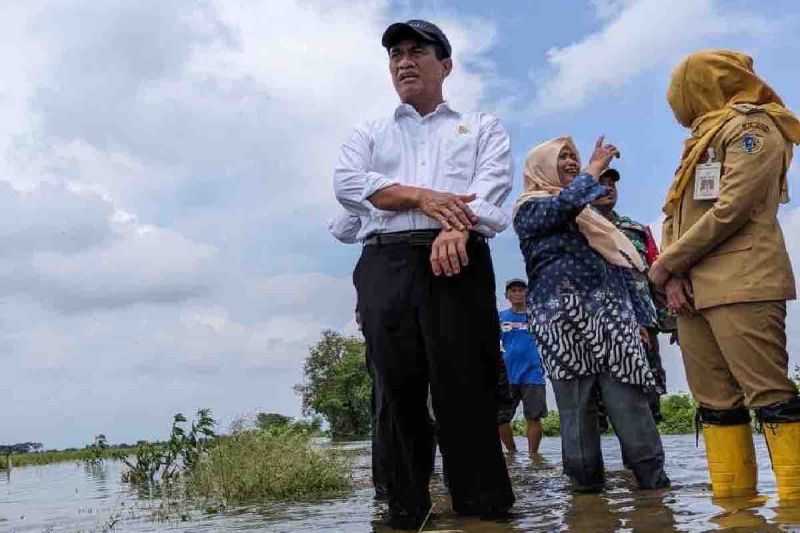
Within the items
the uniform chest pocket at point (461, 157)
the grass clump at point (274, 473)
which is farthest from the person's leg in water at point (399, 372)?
the grass clump at point (274, 473)

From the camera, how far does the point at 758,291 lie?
3.66m

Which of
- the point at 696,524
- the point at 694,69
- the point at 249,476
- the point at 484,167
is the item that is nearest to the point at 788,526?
the point at 696,524

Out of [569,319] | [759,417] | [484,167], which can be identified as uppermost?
[484,167]

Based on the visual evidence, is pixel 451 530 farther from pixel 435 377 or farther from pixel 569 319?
pixel 569 319

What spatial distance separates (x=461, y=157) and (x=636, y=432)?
6.17 feet

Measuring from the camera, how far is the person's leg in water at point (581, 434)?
16.0 ft

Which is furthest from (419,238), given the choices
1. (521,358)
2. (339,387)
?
(339,387)

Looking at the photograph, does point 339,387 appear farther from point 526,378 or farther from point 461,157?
point 461,157

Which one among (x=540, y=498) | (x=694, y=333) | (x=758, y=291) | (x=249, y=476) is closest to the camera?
(x=758, y=291)

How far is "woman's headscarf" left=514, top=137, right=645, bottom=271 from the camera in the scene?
4.97 meters

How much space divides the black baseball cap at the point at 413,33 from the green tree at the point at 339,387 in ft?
75.2

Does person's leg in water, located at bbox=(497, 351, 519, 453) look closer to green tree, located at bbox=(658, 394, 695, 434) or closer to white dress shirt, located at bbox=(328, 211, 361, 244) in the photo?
white dress shirt, located at bbox=(328, 211, 361, 244)

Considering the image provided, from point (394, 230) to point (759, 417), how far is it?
1.65 meters

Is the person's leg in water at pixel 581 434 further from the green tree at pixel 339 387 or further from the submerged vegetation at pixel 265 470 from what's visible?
the green tree at pixel 339 387
